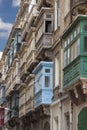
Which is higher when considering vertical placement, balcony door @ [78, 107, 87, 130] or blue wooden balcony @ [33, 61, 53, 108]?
blue wooden balcony @ [33, 61, 53, 108]

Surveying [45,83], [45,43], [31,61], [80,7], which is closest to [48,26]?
[45,43]

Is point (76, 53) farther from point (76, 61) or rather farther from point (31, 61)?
point (31, 61)

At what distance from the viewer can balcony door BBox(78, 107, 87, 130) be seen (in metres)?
21.8

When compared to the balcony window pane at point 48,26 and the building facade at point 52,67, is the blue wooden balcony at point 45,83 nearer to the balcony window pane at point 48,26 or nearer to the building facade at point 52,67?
the building facade at point 52,67

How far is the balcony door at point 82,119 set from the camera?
71.6ft

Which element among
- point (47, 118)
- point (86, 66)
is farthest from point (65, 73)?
point (47, 118)

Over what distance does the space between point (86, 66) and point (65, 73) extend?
2924mm

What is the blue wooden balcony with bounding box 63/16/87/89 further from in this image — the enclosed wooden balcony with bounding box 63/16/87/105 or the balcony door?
the balcony door

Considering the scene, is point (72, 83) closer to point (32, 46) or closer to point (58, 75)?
point (58, 75)

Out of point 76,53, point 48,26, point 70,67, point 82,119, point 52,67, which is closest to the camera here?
point 76,53

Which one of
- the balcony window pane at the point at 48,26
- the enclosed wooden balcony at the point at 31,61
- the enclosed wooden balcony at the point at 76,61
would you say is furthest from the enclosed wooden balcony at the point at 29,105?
the enclosed wooden balcony at the point at 76,61

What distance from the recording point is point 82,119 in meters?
22.2

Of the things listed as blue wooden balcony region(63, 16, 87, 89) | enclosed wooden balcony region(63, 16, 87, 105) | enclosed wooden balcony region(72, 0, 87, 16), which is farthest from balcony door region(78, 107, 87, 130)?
enclosed wooden balcony region(72, 0, 87, 16)

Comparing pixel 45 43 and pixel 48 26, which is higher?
pixel 48 26
